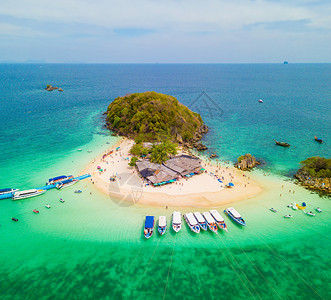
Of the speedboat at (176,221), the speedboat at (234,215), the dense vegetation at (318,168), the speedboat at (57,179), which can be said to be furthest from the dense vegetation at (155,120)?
the speedboat at (234,215)

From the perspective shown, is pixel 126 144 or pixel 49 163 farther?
pixel 126 144

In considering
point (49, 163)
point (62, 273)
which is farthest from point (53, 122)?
point (62, 273)

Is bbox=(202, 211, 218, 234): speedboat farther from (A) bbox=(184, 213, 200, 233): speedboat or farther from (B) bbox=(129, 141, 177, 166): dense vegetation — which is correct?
(B) bbox=(129, 141, 177, 166): dense vegetation

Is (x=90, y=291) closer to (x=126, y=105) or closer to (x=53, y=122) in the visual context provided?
(x=126, y=105)

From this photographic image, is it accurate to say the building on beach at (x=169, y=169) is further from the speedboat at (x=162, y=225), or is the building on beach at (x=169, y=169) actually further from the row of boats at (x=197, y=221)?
the row of boats at (x=197, y=221)

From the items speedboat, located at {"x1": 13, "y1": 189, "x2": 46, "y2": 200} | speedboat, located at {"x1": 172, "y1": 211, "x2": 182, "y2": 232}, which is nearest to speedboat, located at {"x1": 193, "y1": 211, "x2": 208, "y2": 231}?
speedboat, located at {"x1": 172, "y1": 211, "x2": 182, "y2": 232}

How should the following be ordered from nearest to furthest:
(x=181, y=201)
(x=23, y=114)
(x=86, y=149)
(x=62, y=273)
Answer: (x=62, y=273)
(x=181, y=201)
(x=86, y=149)
(x=23, y=114)
